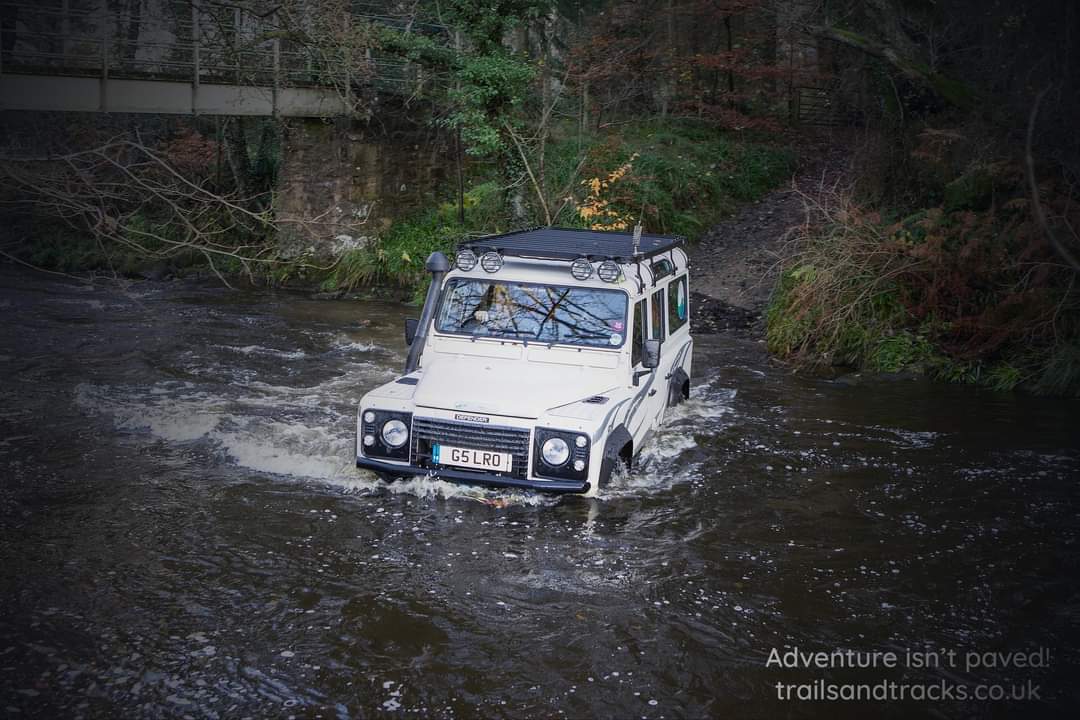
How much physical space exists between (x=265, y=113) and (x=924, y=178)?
12.1m

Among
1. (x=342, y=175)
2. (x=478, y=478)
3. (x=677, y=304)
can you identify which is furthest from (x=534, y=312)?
(x=342, y=175)

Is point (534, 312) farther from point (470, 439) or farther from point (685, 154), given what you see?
point (685, 154)

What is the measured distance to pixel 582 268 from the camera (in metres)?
8.73

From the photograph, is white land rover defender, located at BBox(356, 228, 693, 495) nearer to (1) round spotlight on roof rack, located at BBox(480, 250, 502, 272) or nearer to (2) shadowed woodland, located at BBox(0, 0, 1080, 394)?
(1) round spotlight on roof rack, located at BBox(480, 250, 502, 272)

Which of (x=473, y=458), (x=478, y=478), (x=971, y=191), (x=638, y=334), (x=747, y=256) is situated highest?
(x=971, y=191)

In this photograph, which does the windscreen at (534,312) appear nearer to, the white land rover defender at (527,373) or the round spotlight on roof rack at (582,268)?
the white land rover defender at (527,373)

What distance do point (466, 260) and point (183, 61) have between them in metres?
10.6

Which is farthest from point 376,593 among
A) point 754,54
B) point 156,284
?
point 754,54

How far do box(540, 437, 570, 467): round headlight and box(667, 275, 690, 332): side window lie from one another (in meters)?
2.87

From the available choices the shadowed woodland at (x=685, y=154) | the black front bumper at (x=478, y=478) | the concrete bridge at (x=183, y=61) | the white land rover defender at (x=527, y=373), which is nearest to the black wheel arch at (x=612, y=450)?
the white land rover defender at (x=527, y=373)

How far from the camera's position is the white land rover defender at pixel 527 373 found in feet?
25.7

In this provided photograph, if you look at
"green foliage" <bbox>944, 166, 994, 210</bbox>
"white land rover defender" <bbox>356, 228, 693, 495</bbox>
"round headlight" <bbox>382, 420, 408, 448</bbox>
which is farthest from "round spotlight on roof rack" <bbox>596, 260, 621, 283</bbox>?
"green foliage" <bbox>944, 166, 994, 210</bbox>

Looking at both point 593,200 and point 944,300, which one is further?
point 593,200

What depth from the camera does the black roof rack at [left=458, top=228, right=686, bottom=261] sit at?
886 cm
